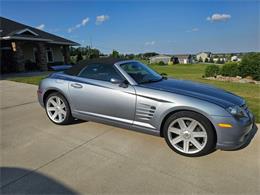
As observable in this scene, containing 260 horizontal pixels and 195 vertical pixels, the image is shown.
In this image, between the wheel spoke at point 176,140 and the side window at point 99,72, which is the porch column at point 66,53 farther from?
the wheel spoke at point 176,140

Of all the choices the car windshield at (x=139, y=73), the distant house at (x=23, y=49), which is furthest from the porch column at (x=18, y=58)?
the car windshield at (x=139, y=73)

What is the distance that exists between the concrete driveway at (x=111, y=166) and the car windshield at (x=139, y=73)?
1048 millimetres

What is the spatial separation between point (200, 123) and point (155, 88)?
91 cm

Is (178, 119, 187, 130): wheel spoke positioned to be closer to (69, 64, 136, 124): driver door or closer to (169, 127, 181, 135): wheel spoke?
(169, 127, 181, 135): wheel spoke

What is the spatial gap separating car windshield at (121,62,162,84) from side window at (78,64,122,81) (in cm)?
23

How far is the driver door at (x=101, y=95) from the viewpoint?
344 cm

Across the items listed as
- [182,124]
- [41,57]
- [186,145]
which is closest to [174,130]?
[182,124]

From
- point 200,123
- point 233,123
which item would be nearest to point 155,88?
point 200,123

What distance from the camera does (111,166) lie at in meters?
2.82

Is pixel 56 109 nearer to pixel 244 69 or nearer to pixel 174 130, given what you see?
pixel 174 130

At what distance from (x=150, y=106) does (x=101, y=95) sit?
0.96m

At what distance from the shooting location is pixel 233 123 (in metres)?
2.80

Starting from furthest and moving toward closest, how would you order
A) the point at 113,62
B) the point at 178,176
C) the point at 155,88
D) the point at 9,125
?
the point at 9,125 → the point at 113,62 → the point at 155,88 → the point at 178,176

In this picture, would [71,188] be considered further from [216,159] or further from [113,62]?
[113,62]
